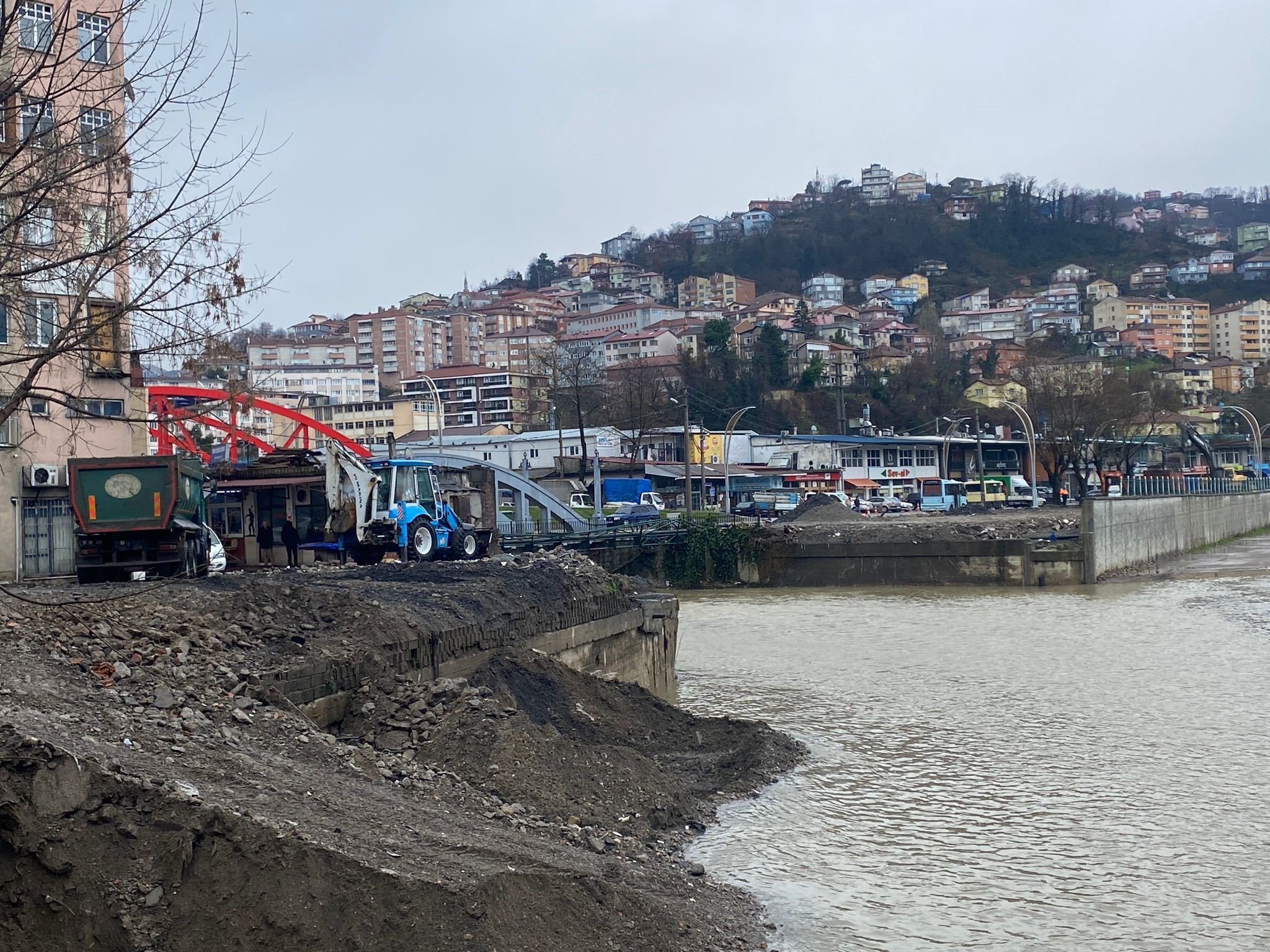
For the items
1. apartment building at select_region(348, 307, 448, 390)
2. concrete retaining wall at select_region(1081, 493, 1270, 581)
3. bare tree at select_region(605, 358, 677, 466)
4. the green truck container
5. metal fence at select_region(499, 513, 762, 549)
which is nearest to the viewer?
the green truck container

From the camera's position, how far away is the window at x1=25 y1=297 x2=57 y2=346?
20.5 ft

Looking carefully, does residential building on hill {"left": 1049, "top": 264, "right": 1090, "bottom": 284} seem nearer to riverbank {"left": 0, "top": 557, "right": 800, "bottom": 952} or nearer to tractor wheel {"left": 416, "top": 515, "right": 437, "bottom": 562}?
tractor wheel {"left": 416, "top": 515, "right": 437, "bottom": 562}

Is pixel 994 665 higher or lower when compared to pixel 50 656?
lower

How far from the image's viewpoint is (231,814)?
7270 mm

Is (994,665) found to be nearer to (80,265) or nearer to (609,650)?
(609,650)

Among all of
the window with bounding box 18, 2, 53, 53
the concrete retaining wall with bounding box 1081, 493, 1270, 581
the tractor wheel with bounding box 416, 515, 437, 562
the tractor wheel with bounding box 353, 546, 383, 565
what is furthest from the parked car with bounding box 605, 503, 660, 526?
Answer: the window with bounding box 18, 2, 53, 53

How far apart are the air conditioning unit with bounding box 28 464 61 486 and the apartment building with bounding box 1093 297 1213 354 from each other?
171 m

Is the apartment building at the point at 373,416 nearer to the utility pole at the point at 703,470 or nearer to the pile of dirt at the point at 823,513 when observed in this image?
the utility pole at the point at 703,470

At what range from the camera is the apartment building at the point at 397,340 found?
540ft

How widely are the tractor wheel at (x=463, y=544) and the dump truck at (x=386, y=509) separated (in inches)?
1.2

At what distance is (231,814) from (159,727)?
228cm

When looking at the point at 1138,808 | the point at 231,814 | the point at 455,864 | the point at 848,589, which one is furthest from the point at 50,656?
the point at 848,589

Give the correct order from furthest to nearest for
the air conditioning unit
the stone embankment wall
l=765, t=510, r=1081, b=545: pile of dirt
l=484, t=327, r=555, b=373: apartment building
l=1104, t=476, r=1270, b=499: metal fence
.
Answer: l=484, t=327, r=555, b=373: apartment building, l=1104, t=476, r=1270, b=499: metal fence, l=765, t=510, r=1081, b=545: pile of dirt, the air conditioning unit, the stone embankment wall

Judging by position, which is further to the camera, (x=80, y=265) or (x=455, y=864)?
(x=455, y=864)
